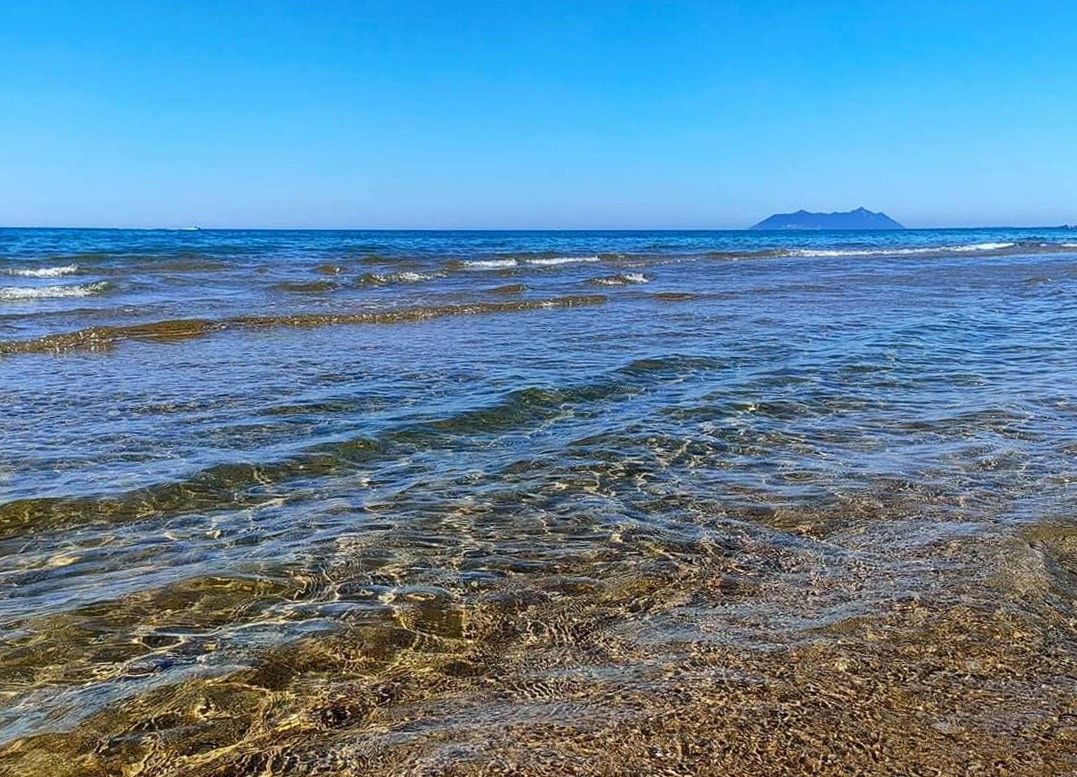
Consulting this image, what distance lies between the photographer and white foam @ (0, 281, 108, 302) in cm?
1984

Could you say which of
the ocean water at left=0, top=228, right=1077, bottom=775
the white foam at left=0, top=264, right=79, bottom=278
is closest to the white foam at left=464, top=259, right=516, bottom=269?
the white foam at left=0, top=264, right=79, bottom=278

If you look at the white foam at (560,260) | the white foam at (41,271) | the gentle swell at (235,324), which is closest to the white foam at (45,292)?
the white foam at (41,271)

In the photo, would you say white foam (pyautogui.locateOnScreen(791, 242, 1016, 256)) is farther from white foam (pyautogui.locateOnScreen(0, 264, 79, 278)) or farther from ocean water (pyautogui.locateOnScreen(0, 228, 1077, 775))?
ocean water (pyautogui.locateOnScreen(0, 228, 1077, 775))

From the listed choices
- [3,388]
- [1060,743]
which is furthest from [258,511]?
[3,388]

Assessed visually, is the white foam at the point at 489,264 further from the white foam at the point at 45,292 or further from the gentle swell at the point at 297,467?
the gentle swell at the point at 297,467

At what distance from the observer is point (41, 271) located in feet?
90.9

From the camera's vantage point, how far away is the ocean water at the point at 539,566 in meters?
2.87

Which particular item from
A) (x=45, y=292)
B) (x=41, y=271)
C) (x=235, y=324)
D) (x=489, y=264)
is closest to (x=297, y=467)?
(x=235, y=324)

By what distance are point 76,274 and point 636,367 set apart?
24.4 m

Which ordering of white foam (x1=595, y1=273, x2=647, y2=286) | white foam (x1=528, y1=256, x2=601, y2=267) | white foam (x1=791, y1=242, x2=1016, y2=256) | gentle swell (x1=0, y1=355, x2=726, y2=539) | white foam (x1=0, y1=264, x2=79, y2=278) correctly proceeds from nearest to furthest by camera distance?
gentle swell (x1=0, y1=355, x2=726, y2=539) → white foam (x1=595, y1=273, x2=647, y2=286) → white foam (x1=0, y1=264, x2=79, y2=278) → white foam (x1=528, y1=256, x2=601, y2=267) → white foam (x1=791, y1=242, x2=1016, y2=256)

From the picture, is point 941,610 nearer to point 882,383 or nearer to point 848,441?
point 848,441

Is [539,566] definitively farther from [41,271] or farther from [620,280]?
[41,271]

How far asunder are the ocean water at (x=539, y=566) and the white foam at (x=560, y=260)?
24.9 meters

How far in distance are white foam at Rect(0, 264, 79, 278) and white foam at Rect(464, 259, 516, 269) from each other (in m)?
14.6
